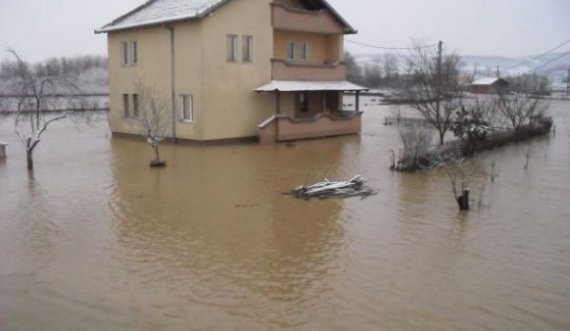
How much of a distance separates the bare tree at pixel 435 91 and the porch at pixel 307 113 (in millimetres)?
3480

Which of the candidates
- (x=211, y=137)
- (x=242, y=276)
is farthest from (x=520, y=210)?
(x=211, y=137)

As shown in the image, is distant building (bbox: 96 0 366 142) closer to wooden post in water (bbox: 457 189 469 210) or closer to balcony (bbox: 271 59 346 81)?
balcony (bbox: 271 59 346 81)

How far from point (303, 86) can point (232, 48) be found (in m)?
4.06

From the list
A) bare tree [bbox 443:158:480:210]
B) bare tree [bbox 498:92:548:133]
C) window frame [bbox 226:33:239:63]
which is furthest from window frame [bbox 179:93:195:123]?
bare tree [bbox 498:92:548:133]

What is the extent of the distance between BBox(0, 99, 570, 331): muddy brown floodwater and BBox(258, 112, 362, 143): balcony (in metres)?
7.85

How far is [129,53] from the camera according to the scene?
A: 28.7 m

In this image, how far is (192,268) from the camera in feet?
29.4

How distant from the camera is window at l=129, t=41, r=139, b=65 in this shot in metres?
28.2

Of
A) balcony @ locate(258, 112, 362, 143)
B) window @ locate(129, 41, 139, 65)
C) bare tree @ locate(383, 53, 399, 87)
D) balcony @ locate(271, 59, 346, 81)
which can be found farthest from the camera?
bare tree @ locate(383, 53, 399, 87)

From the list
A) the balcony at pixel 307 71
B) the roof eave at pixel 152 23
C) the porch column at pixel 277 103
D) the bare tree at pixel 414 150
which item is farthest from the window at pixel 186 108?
the bare tree at pixel 414 150

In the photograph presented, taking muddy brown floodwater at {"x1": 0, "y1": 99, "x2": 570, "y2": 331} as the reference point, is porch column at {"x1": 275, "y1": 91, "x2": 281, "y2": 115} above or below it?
above

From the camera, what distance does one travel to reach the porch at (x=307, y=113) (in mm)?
26141

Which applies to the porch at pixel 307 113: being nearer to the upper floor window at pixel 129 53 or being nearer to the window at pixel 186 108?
the window at pixel 186 108

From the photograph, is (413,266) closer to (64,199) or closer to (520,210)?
(520,210)
